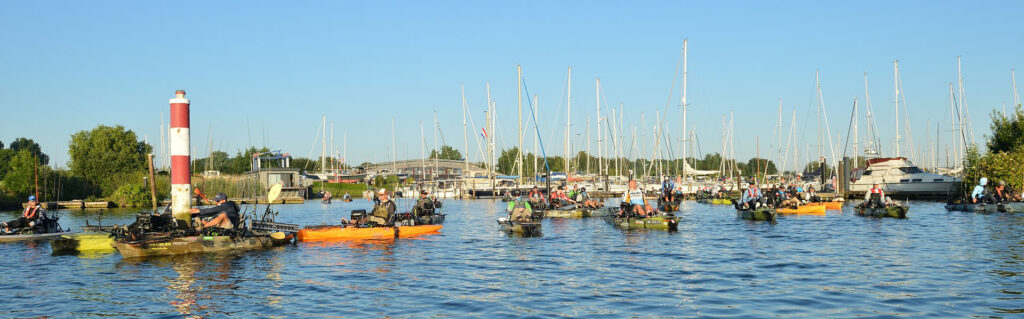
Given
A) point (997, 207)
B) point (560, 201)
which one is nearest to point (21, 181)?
point (560, 201)

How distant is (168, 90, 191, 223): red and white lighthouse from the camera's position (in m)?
27.3

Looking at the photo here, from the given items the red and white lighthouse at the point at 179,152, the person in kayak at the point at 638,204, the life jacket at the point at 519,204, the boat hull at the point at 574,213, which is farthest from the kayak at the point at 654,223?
the red and white lighthouse at the point at 179,152

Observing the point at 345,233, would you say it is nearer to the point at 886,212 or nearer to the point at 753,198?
the point at 753,198

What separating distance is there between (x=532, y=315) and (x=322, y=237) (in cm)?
1657

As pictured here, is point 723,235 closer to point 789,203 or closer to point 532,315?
point 789,203

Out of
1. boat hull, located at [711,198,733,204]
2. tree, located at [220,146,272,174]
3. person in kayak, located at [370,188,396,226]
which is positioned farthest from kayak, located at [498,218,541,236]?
tree, located at [220,146,272,174]

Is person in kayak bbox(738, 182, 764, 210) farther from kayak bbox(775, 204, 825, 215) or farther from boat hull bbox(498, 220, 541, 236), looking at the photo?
boat hull bbox(498, 220, 541, 236)

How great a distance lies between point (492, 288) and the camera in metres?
19.8

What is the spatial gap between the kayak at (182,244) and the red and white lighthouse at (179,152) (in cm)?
196

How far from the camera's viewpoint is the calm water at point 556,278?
55.5 feet

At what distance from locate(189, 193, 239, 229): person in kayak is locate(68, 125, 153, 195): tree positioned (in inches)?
2482

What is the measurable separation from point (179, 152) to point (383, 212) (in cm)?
824

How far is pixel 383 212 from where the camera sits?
32.6 meters

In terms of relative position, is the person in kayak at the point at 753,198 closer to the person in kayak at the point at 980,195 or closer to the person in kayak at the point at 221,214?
the person in kayak at the point at 980,195
